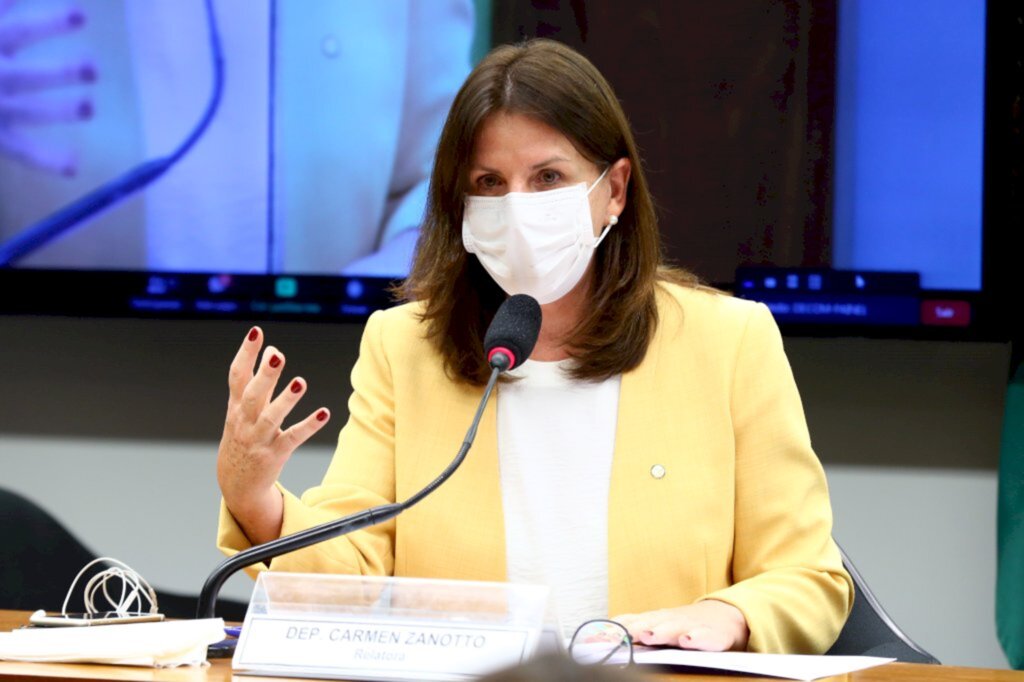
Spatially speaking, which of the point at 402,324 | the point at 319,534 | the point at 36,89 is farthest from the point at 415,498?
the point at 36,89

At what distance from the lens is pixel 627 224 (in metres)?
2.11

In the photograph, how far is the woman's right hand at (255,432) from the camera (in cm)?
147

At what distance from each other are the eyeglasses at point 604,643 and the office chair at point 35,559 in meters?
1.40

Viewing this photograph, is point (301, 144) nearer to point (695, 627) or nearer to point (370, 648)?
point (695, 627)

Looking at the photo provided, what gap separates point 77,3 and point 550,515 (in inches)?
72.2

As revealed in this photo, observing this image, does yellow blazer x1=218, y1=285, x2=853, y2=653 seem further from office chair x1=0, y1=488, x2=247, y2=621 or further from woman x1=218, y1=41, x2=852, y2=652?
office chair x1=0, y1=488, x2=247, y2=621

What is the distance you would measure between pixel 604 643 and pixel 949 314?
1.69 meters

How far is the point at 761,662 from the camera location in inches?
55.2

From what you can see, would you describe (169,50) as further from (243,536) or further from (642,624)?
→ (642,624)

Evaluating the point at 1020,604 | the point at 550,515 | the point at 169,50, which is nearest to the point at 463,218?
the point at 550,515

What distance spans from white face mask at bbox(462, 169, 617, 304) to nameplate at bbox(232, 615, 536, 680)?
0.77 meters

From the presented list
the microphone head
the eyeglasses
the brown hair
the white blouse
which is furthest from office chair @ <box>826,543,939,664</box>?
the microphone head

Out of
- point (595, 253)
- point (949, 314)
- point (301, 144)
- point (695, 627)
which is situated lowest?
point (695, 627)

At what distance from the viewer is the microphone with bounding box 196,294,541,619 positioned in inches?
55.5
